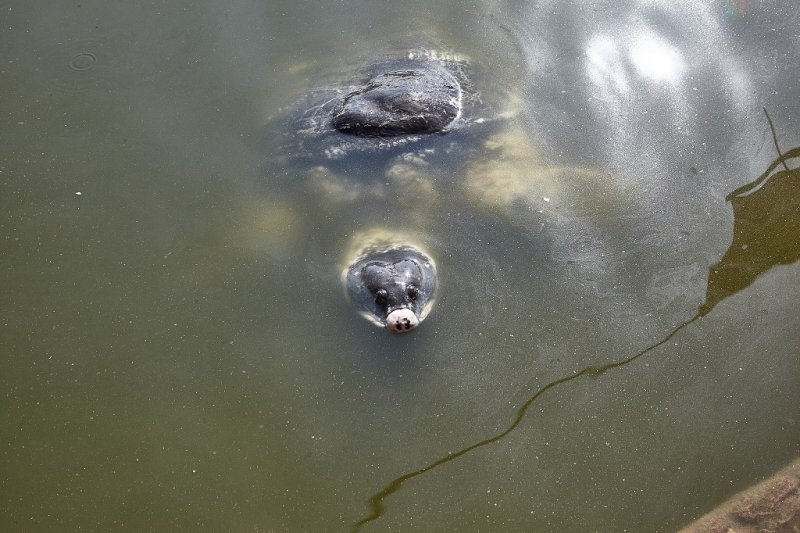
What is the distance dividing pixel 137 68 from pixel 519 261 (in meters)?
3.87

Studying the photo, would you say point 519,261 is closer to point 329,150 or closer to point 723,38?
point 329,150

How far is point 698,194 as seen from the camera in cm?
507

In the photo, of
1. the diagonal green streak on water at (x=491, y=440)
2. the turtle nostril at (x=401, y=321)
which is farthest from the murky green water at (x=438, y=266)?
the turtle nostril at (x=401, y=321)

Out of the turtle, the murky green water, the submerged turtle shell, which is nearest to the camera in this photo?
the murky green water

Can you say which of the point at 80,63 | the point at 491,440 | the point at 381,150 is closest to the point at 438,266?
the point at 381,150

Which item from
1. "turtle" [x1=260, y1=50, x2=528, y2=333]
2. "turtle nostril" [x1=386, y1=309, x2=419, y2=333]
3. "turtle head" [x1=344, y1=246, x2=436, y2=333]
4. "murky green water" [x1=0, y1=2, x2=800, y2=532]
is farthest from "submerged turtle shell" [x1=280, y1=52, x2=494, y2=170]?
"turtle nostril" [x1=386, y1=309, x2=419, y2=333]

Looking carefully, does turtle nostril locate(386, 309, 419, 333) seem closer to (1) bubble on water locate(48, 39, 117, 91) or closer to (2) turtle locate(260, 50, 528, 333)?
(2) turtle locate(260, 50, 528, 333)

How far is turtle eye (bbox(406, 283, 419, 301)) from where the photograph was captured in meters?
4.52

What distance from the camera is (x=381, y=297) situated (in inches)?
178

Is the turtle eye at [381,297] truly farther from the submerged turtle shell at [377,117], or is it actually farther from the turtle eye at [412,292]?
the submerged turtle shell at [377,117]

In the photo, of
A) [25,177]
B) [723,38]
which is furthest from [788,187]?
[25,177]

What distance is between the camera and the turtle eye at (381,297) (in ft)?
14.8

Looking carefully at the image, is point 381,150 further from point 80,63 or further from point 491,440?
point 80,63

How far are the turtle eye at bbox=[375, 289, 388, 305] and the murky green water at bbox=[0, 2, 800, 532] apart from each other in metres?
0.20
